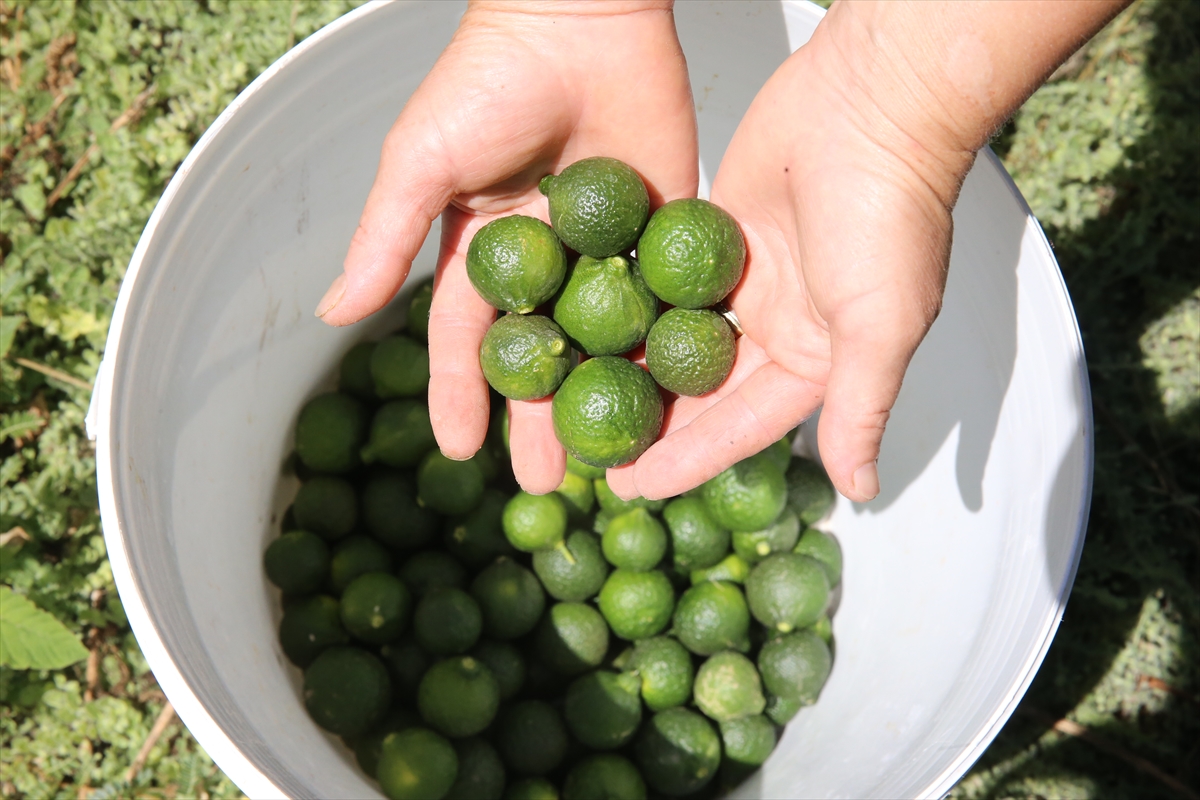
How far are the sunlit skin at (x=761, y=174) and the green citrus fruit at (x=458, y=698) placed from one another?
0.95 meters

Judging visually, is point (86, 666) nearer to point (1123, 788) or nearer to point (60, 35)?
Result: point (60, 35)

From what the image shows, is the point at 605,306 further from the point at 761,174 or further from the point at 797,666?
the point at 797,666

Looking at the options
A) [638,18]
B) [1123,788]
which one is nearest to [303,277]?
[638,18]

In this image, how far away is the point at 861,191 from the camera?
321 centimetres

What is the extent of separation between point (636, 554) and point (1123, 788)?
3.20 m

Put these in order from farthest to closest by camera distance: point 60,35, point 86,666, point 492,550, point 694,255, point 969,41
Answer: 1. point 60,35
2. point 86,666
3. point 492,550
4. point 694,255
5. point 969,41

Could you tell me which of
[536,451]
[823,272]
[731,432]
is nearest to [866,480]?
[731,432]

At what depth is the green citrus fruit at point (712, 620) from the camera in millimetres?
4375

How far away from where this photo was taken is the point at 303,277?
14.7ft

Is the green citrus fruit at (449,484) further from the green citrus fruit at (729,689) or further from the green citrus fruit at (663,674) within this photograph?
the green citrus fruit at (729,689)

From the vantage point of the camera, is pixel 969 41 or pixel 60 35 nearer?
pixel 969 41

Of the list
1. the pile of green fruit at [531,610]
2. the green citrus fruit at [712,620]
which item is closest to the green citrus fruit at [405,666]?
the pile of green fruit at [531,610]

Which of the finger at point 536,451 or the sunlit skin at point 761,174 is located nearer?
the sunlit skin at point 761,174

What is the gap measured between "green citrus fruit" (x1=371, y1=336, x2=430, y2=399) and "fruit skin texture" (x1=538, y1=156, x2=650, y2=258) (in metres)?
1.29
